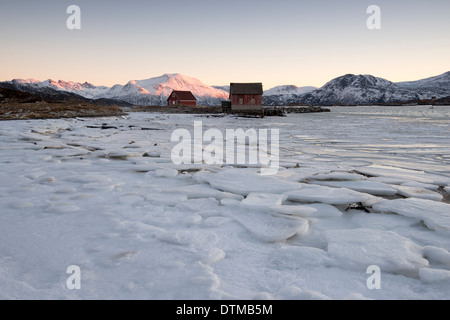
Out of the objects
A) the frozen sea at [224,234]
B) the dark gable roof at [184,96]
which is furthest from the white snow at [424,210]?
the dark gable roof at [184,96]

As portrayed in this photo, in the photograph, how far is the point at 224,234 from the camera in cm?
247

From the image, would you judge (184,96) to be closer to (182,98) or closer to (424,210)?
(182,98)

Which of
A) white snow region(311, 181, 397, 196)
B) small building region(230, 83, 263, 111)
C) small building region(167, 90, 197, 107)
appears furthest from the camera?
small building region(167, 90, 197, 107)

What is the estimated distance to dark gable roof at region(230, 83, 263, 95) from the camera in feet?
127

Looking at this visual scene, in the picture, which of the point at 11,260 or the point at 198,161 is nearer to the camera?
the point at 11,260

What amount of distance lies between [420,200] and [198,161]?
12.2ft

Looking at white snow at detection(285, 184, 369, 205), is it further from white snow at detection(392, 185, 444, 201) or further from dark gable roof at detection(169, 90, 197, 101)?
dark gable roof at detection(169, 90, 197, 101)

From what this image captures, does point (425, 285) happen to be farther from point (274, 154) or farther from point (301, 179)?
point (274, 154)

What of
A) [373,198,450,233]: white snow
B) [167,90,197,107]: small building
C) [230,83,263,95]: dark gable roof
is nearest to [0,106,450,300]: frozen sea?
[373,198,450,233]: white snow

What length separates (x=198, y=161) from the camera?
5.70 meters

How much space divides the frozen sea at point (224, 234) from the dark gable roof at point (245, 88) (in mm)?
35172

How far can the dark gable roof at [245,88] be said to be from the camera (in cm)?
3870

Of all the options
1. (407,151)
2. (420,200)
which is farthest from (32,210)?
(407,151)

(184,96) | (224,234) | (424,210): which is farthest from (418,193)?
(184,96)
